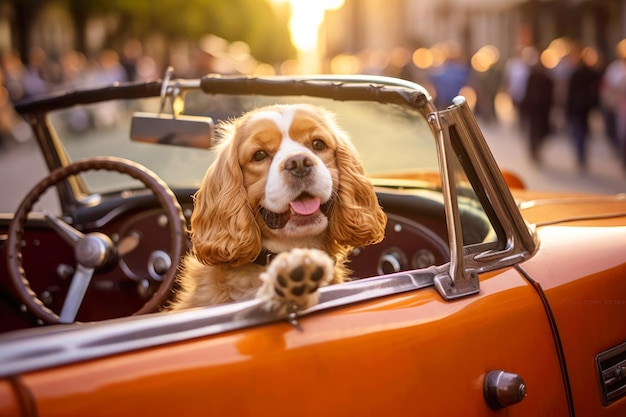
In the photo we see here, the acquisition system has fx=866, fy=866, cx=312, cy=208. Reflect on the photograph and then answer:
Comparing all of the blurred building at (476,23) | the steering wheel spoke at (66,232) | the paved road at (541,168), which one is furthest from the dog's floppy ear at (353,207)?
the blurred building at (476,23)

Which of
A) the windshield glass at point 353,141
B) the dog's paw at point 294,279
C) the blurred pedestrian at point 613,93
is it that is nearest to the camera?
the dog's paw at point 294,279

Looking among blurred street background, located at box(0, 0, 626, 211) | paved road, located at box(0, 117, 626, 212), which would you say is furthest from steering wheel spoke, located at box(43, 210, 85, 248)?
paved road, located at box(0, 117, 626, 212)

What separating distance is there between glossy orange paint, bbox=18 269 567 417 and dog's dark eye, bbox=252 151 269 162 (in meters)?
0.70

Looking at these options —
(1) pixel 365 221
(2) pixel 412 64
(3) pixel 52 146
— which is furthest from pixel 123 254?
(2) pixel 412 64

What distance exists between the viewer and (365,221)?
259cm

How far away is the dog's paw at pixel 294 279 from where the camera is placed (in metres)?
1.87

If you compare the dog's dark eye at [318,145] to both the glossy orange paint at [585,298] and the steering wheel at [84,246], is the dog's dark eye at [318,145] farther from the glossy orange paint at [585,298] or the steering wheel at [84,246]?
the glossy orange paint at [585,298]

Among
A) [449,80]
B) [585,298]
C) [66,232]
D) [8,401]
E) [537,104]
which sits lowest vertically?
[585,298]

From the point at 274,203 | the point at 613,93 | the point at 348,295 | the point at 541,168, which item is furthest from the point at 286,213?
the point at 613,93

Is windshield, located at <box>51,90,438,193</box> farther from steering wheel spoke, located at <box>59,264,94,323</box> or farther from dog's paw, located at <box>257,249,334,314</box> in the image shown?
dog's paw, located at <box>257,249,334,314</box>

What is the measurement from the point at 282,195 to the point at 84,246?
38.2 inches

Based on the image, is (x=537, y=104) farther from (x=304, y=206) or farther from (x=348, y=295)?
(x=348, y=295)

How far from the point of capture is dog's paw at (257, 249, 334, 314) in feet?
6.14

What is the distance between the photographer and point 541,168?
1444 cm
